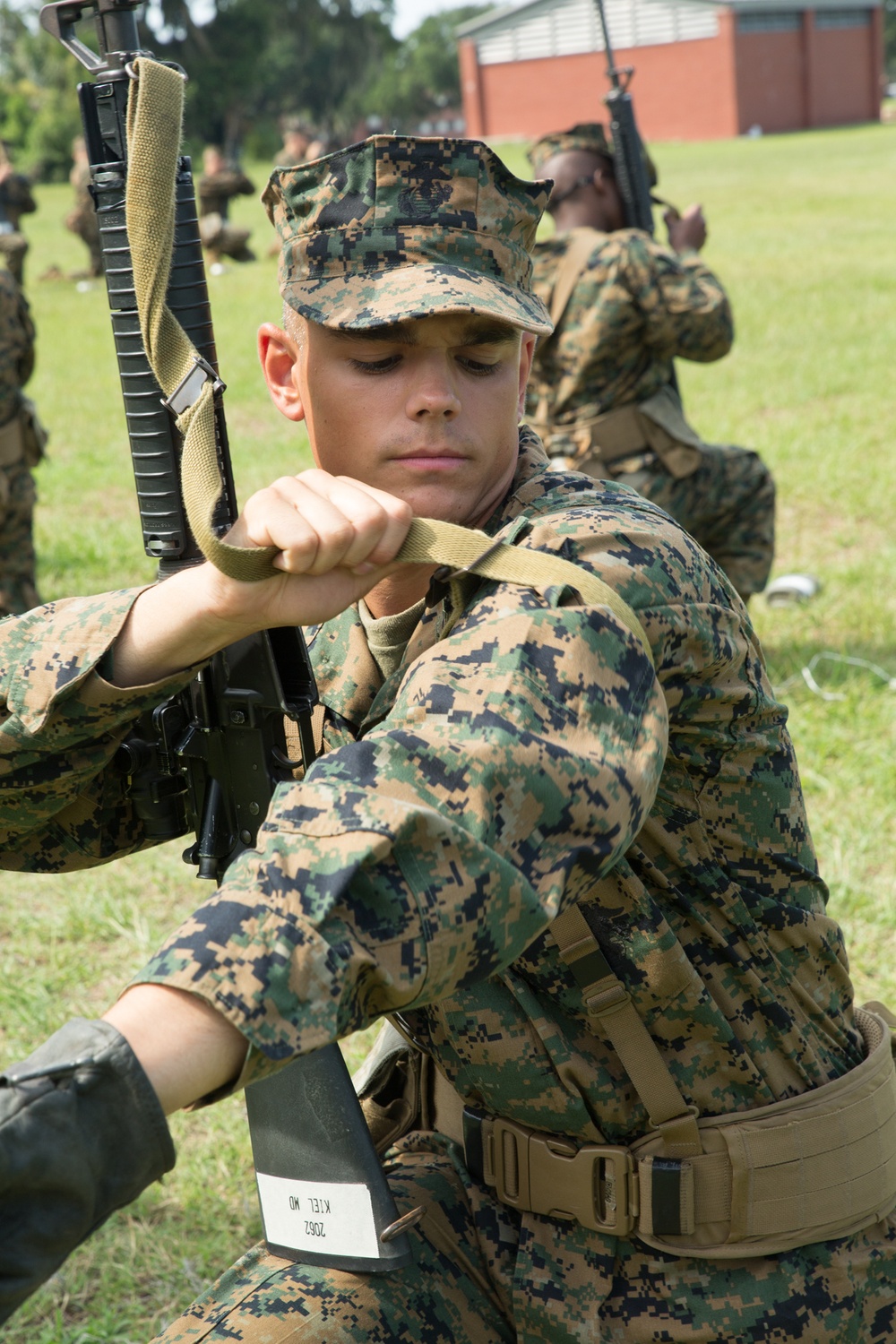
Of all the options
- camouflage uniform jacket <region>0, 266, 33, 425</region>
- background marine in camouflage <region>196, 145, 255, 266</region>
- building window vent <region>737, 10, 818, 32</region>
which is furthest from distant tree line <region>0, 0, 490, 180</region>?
camouflage uniform jacket <region>0, 266, 33, 425</region>

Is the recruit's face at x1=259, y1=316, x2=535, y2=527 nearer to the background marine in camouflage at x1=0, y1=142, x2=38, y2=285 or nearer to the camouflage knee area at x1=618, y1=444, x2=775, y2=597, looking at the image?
the camouflage knee area at x1=618, y1=444, x2=775, y2=597

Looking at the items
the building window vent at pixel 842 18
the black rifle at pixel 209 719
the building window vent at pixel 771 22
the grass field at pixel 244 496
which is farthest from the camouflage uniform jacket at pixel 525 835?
the building window vent at pixel 842 18

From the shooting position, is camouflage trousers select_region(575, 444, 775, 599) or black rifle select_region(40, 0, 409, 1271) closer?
black rifle select_region(40, 0, 409, 1271)

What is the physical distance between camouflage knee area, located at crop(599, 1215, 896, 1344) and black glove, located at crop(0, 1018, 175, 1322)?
102cm

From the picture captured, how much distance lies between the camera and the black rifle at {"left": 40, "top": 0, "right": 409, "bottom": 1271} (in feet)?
6.67

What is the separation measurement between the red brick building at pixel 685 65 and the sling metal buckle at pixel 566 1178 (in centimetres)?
5084

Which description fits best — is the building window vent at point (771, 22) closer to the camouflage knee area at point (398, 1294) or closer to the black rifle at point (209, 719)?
the black rifle at point (209, 719)

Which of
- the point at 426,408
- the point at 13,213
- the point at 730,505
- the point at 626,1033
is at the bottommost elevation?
the point at 730,505

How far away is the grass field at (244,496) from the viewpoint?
10.7 ft

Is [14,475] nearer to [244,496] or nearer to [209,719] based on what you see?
[244,496]

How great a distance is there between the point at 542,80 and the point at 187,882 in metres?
57.1

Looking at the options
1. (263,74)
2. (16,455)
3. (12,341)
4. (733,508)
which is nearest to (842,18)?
(263,74)

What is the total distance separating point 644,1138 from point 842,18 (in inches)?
2458

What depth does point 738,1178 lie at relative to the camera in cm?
194
